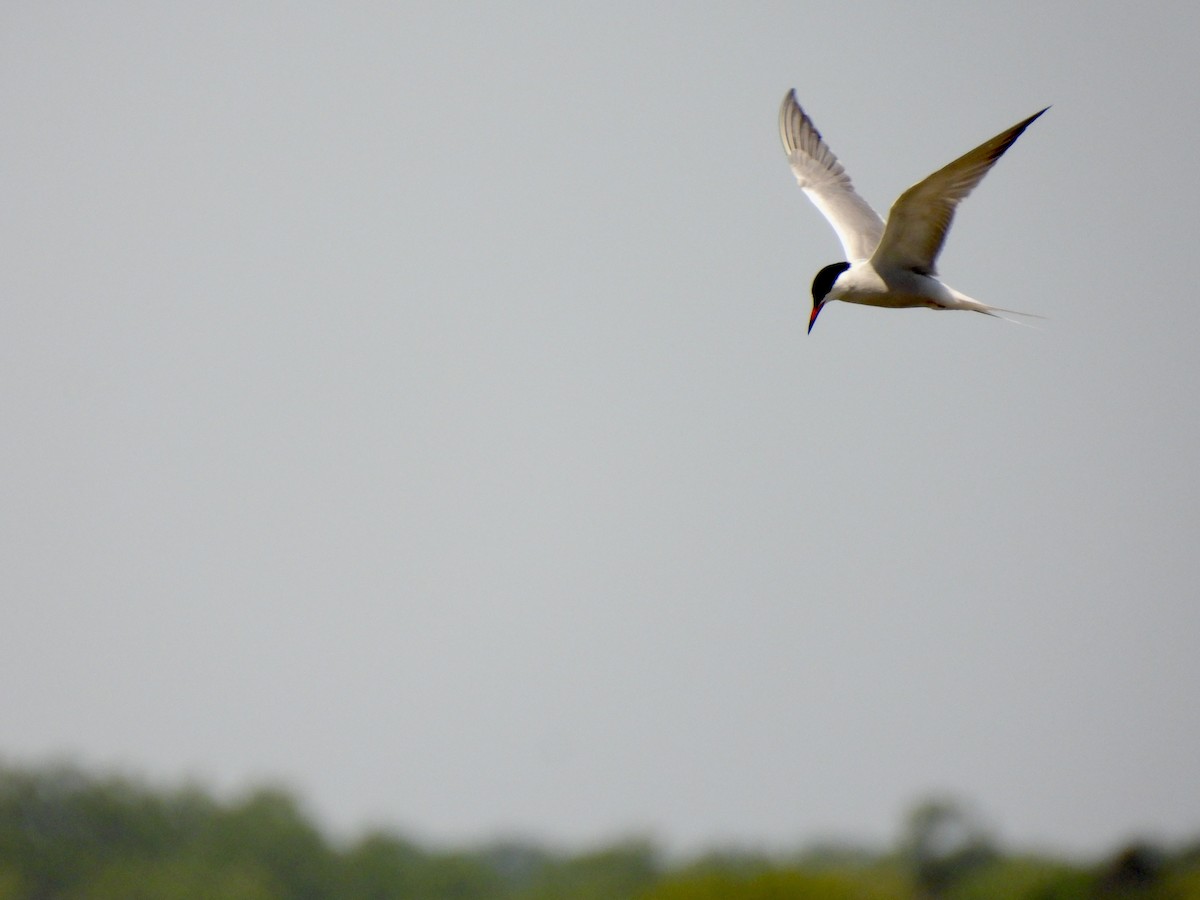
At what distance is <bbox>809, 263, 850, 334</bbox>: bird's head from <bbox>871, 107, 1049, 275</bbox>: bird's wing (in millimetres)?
437

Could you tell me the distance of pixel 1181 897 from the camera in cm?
6338

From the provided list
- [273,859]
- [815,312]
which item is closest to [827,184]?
[815,312]

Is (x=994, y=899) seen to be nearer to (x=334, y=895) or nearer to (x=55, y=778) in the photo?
(x=334, y=895)

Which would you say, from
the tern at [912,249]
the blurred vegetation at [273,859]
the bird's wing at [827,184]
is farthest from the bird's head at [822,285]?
the blurred vegetation at [273,859]

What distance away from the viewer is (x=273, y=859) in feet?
316

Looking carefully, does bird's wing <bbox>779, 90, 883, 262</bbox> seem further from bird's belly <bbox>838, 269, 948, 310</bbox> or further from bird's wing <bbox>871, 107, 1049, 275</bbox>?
bird's wing <bbox>871, 107, 1049, 275</bbox>

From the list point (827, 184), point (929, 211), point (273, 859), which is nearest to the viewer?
point (929, 211)

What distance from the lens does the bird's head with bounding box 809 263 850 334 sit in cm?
1380

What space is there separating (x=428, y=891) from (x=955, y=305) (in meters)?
84.7

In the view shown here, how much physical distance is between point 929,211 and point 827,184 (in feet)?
11.1

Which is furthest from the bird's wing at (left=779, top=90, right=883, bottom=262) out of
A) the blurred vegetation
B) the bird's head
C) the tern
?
the blurred vegetation

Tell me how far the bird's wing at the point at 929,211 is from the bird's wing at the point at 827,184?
1.23m

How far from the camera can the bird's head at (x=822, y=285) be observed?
1380cm

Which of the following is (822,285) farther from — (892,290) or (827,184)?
(827,184)
